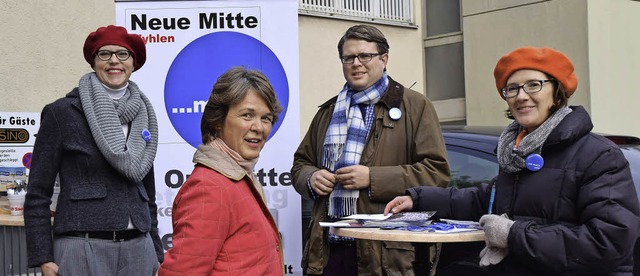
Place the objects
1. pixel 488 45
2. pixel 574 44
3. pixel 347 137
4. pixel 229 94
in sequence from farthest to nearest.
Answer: pixel 488 45
pixel 574 44
pixel 347 137
pixel 229 94

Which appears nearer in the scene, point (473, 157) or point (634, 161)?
point (634, 161)

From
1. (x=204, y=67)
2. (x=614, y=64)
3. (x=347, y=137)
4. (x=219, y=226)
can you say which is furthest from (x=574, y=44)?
(x=219, y=226)

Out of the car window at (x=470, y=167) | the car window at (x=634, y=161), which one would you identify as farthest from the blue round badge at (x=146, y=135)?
the car window at (x=634, y=161)

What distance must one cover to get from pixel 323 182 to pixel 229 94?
4.99 ft

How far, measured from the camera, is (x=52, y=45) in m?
10.2

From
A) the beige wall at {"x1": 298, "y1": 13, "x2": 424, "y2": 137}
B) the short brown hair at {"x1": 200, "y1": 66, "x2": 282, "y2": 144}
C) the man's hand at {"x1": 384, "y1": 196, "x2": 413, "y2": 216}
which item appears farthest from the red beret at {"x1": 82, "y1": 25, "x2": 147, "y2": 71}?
the beige wall at {"x1": 298, "y1": 13, "x2": 424, "y2": 137}

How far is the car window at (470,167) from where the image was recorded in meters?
5.09

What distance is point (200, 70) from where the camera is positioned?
5.09m

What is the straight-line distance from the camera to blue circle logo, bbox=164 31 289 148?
5055 mm

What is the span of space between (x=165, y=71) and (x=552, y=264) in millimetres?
2730

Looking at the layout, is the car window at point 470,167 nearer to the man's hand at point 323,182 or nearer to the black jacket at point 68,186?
the man's hand at point 323,182

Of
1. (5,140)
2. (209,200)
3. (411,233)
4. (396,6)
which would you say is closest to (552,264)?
(411,233)

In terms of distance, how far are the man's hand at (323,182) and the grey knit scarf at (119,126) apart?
0.81 m

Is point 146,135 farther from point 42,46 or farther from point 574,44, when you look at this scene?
point 574,44
